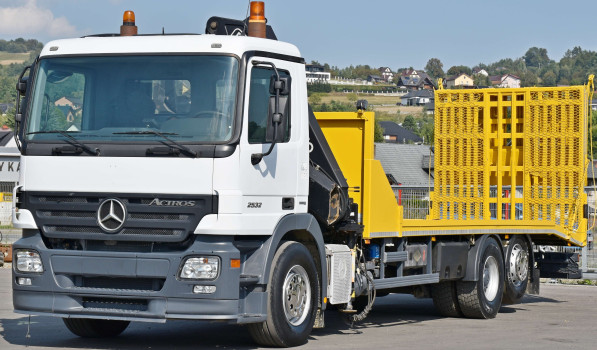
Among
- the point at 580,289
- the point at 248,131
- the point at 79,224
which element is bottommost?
the point at 580,289

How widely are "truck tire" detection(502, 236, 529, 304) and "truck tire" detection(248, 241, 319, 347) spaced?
507 centimetres

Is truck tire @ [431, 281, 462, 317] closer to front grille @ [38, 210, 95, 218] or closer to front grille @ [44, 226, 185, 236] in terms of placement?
front grille @ [44, 226, 185, 236]

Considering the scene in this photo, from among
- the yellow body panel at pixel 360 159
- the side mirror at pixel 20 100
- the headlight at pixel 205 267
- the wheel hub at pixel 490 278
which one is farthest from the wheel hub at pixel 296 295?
the wheel hub at pixel 490 278

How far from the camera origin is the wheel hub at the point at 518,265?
1518cm

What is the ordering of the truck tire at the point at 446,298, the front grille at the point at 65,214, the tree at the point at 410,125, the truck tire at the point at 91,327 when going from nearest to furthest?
1. the front grille at the point at 65,214
2. the truck tire at the point at 91,327
3. the truck tire at the point at 446,298
4. the tree at the point at 410,125

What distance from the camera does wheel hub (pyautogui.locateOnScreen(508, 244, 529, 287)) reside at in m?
15.2

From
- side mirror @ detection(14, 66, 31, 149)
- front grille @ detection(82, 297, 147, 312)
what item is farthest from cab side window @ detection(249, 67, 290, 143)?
side mirror @ detection(14, 66, 31, 149)

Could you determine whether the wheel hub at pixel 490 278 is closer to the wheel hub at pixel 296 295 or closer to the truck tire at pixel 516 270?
the truck tire at pixel 516 270

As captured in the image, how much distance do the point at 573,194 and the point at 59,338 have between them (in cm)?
813

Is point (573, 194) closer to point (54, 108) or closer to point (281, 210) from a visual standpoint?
point (281, 210)

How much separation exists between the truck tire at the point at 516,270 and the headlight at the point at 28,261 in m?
7.32

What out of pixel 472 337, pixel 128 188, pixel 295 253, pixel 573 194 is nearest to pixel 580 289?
pixel 573 194

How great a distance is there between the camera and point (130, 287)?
970cm

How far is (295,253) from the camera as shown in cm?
1032
